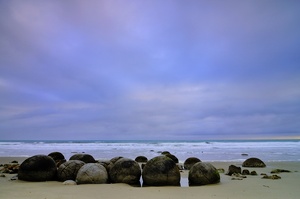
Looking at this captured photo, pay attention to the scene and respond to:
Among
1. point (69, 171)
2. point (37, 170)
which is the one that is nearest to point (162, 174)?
point (69, 171)

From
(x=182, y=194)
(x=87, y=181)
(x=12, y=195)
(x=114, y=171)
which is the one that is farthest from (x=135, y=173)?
(x=12, y=195)

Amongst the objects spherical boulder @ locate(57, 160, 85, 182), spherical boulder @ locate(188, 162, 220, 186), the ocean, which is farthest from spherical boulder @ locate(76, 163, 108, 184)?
the ocean

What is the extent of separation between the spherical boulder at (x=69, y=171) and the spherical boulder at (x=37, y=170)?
0.39 meters

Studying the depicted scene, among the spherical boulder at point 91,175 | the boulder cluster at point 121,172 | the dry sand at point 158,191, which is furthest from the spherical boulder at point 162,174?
the spherical boulder at point 91,175

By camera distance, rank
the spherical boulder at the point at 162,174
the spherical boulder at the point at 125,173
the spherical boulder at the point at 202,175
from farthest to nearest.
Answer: the spherical boulder at the point at 125,173 < the spherical boulder at the point at 202,175 < the spherical boulder at the point at 162,174

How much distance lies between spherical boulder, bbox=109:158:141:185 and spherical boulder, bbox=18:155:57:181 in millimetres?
2449

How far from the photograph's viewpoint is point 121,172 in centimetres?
970

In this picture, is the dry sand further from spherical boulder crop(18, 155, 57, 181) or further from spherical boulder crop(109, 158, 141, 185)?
spherical boulder crop(18, 155, 57, 181)

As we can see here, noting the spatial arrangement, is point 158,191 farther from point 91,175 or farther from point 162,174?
point 91,175

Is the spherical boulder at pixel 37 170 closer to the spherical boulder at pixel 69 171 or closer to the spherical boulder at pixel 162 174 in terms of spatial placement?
the spherical boulder at pixel 69 171

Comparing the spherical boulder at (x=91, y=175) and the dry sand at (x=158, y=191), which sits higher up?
the spherical boulder at (x=91, y=175)

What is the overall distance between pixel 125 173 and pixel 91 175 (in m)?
1.15

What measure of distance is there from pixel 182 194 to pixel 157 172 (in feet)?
5.58

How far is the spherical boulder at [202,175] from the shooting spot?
957 centimetres
